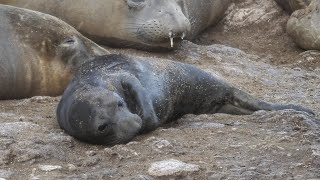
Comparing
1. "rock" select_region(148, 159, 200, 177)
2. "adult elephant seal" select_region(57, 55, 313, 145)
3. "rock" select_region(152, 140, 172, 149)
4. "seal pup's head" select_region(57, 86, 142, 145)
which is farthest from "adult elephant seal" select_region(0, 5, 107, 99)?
"rock" select_region(148, 159, 200, 177)

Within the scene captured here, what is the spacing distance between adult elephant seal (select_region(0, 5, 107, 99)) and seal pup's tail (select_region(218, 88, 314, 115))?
901 millimetres

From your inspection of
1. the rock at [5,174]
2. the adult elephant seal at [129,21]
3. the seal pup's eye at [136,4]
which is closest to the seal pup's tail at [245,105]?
the rock at [5,174]

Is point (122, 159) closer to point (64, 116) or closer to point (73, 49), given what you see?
point (64, 116)

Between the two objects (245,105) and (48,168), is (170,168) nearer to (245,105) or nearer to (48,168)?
(48,168)

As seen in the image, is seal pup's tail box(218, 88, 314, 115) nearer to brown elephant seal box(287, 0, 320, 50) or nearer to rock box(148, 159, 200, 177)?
rock box(148, 159, 200, 177)

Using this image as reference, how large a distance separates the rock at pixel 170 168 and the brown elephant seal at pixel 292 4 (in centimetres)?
494

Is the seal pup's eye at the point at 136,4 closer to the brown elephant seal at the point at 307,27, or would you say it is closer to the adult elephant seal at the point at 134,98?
the brown elephant seal at the point at 307,27

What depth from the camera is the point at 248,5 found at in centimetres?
922

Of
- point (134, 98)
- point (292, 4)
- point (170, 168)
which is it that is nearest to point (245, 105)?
point (134, 98)

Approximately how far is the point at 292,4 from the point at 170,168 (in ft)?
17.0

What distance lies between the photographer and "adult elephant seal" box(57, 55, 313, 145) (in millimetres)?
4453

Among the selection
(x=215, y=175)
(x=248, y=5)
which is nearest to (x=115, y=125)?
(x=215, y=175)

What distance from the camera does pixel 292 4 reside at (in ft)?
29.2

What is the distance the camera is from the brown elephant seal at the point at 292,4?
28.7 feet
